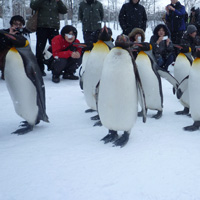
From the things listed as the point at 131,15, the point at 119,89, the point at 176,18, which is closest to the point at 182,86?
the point at 119,89

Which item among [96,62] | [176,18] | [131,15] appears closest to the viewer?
[96,62]

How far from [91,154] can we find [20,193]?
669 mm

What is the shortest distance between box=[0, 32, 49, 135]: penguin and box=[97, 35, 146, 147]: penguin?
67cm

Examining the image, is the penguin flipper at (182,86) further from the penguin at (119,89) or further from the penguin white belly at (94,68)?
the penguin white belly at (94,68)

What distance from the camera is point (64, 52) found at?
16.2 feet

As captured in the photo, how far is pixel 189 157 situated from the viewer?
6.37ft

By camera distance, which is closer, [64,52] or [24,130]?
[24,130]

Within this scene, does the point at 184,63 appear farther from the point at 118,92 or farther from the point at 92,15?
the point at 92,15

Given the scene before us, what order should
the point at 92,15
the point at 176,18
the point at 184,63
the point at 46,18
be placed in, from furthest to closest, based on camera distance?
the point at 176,18
the point at 92,15
the point at 46,18
the point at 184,63

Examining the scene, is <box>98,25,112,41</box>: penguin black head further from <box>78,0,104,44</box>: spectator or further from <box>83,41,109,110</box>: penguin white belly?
<box>78,0,104,44</box>: spectator

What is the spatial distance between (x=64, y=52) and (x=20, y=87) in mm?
2577

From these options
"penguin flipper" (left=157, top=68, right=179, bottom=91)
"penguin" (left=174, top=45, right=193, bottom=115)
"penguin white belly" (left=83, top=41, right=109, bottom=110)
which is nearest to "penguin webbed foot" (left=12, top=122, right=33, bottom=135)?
"penguin white belly" (left=83, top=41, right=109, bottom=110)

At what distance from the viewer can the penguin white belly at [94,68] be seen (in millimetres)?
2684

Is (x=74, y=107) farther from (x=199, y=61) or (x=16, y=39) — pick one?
(x=199, y=61)
